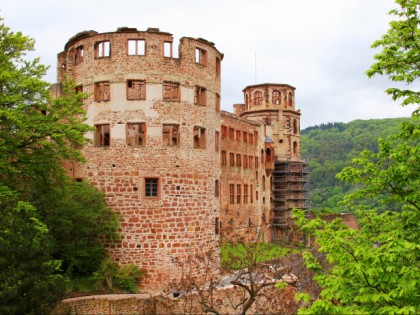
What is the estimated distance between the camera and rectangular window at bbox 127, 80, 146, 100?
2436cm

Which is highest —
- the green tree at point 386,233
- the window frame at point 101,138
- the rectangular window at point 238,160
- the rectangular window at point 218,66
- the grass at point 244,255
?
the rectangular window at point 218,66

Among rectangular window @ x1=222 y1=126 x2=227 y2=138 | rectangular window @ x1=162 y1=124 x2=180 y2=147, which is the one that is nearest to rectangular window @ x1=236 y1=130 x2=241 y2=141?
rectangular window @ x1=222 y1=126 x2=227 y2=138

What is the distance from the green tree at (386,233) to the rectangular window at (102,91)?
45.0 feet

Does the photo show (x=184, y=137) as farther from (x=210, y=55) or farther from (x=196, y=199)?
(x=210, y=55)

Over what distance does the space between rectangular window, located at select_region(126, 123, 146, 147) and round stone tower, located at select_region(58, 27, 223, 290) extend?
0.05 meters

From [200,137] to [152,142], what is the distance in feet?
9.58

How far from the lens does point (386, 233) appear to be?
13469mm

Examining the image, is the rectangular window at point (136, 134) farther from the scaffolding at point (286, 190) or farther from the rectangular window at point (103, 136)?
the scaffolding at point (286, 190)

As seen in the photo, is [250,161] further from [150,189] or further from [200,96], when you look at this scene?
[150,189]

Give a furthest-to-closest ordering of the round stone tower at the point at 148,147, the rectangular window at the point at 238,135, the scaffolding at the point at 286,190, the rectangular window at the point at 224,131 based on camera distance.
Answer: the scaffolding at the point at 286,190
the rectangular window at the point at 238,135
the rectangular window at the point at 224,131
the round stone tower at the point at 148,147

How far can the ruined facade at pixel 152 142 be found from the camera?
2395 centimetres

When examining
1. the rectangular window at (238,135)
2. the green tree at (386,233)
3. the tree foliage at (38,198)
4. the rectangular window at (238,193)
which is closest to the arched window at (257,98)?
the rectangular window at (238,135)

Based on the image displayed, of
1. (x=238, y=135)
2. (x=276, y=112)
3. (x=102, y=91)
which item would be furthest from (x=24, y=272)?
(x=276, y=112)

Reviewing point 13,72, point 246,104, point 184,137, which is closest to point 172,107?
point 184,137
